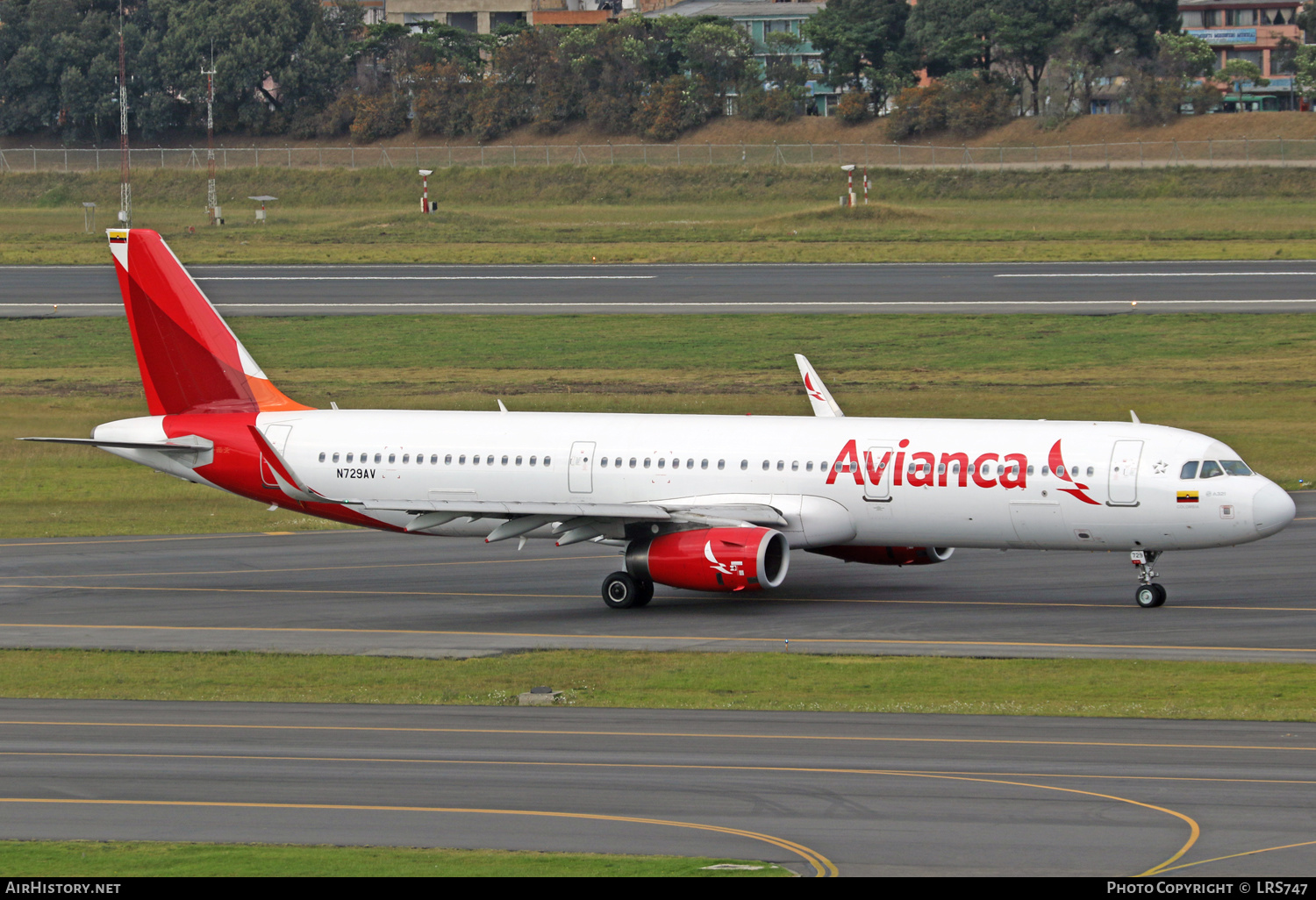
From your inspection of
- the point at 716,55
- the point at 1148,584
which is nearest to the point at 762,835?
the point at 1148,584

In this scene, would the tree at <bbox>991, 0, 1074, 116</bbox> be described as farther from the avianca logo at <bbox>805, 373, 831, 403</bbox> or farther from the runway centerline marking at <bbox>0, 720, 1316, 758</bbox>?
the runway centerline marking at <bbox>0, 720, 1316, 758</bbox>

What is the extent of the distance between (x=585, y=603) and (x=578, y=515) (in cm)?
306

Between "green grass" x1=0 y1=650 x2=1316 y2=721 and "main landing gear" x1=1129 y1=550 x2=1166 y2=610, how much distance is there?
5.35 metres

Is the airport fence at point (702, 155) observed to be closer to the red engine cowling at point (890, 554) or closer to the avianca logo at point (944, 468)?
the red engine cowling at point (890, 554)

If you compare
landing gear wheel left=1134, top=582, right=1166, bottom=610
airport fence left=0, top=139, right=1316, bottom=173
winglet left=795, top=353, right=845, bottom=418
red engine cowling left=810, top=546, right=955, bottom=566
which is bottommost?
landing gear wheel left=1134, top=582, right=1166, bottom=610

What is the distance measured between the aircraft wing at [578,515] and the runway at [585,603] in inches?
79.7

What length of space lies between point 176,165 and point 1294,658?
14905cm

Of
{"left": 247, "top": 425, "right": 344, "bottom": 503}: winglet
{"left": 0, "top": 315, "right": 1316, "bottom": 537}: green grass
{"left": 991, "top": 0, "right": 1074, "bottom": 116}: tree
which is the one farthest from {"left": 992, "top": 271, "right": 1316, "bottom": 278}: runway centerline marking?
{"left": 991, "top": 0, "right": 1074, "bottom": 116}: tree

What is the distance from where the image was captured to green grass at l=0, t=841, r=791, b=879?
20.3 meters

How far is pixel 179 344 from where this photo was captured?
4491 cm

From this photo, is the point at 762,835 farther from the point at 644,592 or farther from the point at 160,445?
the point at 160,445

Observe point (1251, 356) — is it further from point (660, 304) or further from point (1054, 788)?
point (1054, 788)

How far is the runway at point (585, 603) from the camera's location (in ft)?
118

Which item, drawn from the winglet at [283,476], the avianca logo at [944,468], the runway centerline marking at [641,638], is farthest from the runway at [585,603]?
the avianca logo at [944,468]
